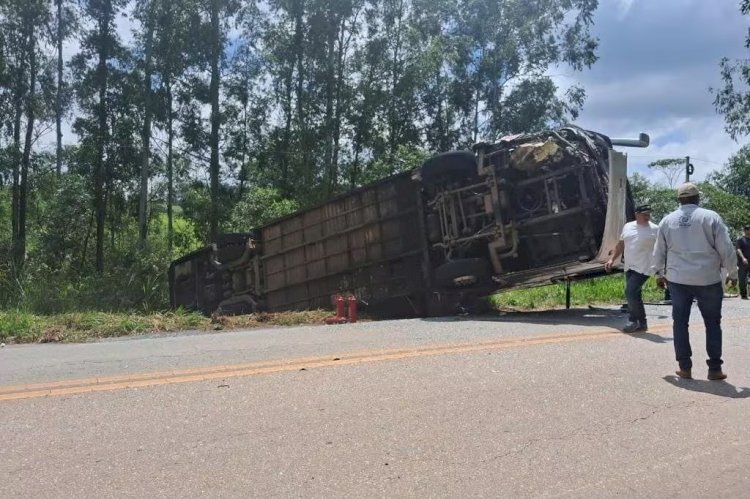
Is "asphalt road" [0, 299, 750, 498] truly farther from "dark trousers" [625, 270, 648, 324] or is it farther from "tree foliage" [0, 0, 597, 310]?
"tree foliage" [0, 0, 597, 310]

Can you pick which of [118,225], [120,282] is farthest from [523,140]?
[118,225]

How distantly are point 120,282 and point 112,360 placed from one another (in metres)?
15.4

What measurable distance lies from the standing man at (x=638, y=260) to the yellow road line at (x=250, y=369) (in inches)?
17.0

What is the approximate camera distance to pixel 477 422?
4027 millimetres

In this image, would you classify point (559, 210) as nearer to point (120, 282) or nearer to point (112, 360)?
point (112, 360)

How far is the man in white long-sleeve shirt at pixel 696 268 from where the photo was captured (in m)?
5.10

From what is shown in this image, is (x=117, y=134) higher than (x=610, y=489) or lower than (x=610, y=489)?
higher

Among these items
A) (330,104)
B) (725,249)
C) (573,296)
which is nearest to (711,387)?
(725,249)

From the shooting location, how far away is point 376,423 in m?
3.99

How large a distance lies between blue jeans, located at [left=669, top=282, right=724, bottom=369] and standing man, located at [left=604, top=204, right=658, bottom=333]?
1926mm

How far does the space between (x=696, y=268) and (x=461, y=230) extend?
5308 millimetres

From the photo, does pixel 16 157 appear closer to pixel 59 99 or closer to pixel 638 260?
pixel 59 99

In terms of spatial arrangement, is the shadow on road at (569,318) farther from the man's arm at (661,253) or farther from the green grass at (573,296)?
the man's arm at (661,253)

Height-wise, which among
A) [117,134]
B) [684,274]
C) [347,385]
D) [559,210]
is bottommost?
[347,385]
